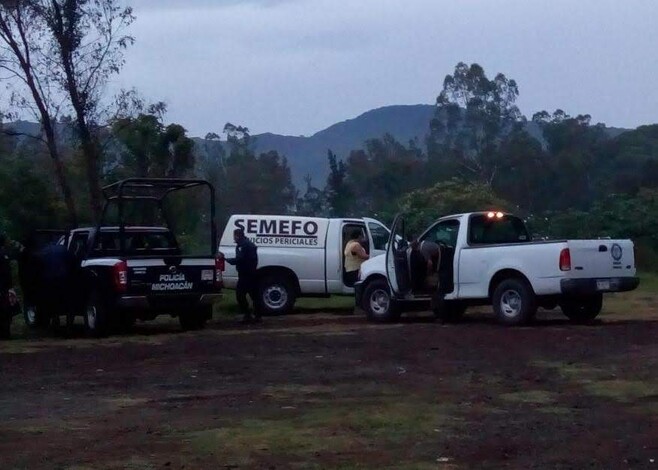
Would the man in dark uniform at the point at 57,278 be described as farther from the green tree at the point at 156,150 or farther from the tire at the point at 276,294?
the green tree at the point at 156,150

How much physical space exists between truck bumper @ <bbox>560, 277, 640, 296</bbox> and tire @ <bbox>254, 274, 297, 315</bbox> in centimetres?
676

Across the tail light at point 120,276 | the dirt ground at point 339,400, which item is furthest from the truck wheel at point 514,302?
the tail light at point 120,276

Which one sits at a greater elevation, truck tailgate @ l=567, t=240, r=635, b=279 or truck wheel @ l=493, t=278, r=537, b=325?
truck tailgate @ l=567, t=240, r=635, b=279

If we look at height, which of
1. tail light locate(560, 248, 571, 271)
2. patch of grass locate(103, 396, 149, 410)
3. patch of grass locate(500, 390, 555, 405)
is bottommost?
patch of grass locate(103, 396, 149, 410)

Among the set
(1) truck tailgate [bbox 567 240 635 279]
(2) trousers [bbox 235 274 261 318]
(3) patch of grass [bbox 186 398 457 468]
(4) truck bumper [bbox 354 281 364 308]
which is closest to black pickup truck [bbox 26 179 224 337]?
(2) trousers [bbox 235 274 261 318]

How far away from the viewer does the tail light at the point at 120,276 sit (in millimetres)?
17656

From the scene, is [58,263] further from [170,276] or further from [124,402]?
[124,402]

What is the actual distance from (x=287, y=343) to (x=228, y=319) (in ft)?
19.0

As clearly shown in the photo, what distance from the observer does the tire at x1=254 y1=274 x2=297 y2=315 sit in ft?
74.3

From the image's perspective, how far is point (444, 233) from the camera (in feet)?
62.8

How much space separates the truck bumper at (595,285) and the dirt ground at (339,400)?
1.93 feet

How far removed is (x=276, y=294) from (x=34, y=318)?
183 inches

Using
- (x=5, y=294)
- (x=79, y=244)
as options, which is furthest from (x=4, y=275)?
(x=79, y=244)

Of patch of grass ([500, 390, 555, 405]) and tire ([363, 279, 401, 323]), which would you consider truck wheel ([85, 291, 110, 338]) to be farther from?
patch of grass ([500, 390, 555, 405])
